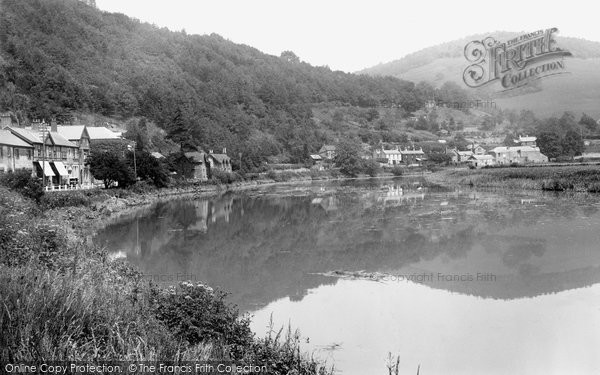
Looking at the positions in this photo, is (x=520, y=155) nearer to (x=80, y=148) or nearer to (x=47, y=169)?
(x=80, y=148)

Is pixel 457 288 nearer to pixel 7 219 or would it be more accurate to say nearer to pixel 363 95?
pixel 7 219

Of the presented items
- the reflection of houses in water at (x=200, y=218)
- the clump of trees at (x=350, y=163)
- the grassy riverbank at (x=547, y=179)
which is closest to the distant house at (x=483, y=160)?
the clump of trees at (x=350, y=163)

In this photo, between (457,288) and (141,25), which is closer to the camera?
(457,288)

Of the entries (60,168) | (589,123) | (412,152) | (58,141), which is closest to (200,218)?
(60,168)

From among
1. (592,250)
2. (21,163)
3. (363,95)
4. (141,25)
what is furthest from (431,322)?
(363,95)

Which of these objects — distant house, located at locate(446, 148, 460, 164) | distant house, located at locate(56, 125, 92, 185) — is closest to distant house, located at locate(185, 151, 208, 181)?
distant house, located at locate(56, 125, 92, 185)

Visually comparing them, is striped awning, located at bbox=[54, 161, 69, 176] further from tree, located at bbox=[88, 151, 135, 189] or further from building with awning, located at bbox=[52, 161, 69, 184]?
tree, located at bbox=[88, 151, 135, 189]
